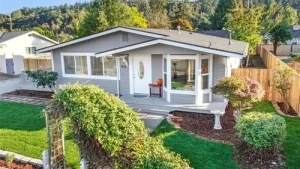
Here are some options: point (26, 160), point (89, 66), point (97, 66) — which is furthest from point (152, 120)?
point (89, 66)

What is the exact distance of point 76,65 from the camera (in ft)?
49.3

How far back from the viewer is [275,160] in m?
6.82

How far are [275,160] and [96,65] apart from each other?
1025cm

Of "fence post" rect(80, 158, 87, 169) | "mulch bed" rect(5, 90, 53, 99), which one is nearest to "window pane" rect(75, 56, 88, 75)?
"mulch bed" rect(5, 90, 53, 99)

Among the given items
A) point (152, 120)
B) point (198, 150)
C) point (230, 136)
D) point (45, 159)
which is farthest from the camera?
point (152, 120)

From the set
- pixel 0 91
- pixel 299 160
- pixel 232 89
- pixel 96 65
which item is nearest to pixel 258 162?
pixel 299 160

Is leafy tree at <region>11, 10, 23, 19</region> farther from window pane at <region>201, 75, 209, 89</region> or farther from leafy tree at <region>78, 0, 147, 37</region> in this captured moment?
window pane at <region>201, 75, 209, 89</region>

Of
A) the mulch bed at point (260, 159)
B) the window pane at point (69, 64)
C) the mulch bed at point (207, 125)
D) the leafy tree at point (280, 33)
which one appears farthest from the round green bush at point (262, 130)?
the leafy tree at point (280, 33)

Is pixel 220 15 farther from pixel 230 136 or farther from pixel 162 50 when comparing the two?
pixel 230 136

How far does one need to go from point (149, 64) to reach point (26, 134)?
6.21m

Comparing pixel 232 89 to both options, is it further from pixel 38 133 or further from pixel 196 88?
pixel 38 133

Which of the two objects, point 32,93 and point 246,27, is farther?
point 246,27

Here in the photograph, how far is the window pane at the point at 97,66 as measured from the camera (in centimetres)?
1429

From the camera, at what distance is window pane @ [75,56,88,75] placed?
14.8 m
